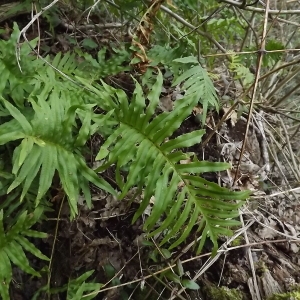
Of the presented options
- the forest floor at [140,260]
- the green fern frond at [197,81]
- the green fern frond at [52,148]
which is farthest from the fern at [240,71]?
the green fern frond at [52,148]

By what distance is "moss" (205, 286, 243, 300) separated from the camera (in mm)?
1673

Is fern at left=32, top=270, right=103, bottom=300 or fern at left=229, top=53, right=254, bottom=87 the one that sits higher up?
fern at left=229, top=53, right=254, bottom=87

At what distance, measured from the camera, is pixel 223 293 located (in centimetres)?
168

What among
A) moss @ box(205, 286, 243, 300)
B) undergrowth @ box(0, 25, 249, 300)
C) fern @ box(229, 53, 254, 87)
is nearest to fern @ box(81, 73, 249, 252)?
undergrowth @ box(0, 25, 249, 300)

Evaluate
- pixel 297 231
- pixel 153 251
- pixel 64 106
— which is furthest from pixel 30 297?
pixel 297 231

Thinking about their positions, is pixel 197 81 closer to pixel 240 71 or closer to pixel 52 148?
pixel 240 71

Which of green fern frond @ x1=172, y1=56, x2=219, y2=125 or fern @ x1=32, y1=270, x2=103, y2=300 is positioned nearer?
fern @ x1=32, y1=270, x2=103, y2=300

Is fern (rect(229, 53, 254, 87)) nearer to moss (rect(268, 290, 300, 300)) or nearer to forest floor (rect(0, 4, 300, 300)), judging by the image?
forest floor (rect(0, 4, 300, 300))

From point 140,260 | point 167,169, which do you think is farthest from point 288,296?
point 167,169

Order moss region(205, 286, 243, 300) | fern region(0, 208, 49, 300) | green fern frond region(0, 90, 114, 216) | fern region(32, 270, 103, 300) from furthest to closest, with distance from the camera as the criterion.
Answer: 1. moss region(205, 286, 243, 300)
2. fern region(32, 270, 103, 300)
3. fern region(0, 208, 49, 300)
4. green fern frond region(0, 90, 114, 216)

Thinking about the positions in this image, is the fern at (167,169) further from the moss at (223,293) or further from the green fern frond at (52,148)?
the moss at (223,293)

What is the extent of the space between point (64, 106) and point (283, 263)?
1.25 metres

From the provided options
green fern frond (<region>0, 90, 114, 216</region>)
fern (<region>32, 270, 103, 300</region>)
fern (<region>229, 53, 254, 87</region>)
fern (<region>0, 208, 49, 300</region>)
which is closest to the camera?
green fern frond (<region>0, 90, 114, 216</region>)

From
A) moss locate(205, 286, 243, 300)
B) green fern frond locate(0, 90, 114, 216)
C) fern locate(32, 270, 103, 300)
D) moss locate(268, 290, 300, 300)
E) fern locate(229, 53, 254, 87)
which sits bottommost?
fern locate(32, 270, 103, 300)
